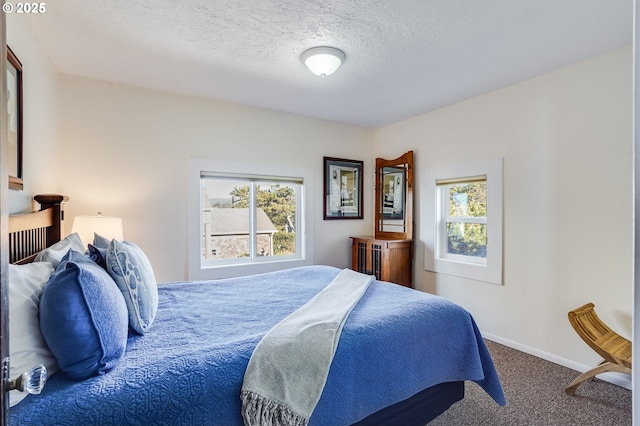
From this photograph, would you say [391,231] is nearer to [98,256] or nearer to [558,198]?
[558,198]

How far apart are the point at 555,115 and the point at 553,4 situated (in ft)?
3.72

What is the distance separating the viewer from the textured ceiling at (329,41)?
6.14ft

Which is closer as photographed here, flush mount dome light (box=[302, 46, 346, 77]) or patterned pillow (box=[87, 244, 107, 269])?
patterned pillow (box=[87, 244, 107, 269])

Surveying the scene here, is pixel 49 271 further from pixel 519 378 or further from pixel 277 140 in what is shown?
pixel 519 378

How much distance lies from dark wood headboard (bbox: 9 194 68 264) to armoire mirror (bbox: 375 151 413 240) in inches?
129

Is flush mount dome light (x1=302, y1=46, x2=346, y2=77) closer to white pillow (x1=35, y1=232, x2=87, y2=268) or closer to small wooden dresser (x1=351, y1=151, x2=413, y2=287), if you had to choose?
small wooden dresser (x1=351, y1=151, x2=413, y2=287)

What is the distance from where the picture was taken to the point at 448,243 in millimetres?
3641

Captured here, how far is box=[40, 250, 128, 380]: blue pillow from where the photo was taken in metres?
1.05

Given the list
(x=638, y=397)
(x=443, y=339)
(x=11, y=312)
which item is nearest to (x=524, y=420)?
(x=443, y=339)

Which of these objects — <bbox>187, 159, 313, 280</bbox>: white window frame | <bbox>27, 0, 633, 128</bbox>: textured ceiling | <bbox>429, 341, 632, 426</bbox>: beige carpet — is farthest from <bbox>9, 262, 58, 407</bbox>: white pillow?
<bbox>187, 159, 313, 280</bbox>: white window frame

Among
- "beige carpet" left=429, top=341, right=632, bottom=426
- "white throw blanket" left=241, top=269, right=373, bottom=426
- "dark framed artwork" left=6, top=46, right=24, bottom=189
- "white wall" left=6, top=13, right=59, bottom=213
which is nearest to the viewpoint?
"white throw blanket" left=241, top=269, right=373, bottom=426

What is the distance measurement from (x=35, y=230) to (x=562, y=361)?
3.89 m

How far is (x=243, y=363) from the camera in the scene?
1.25 m

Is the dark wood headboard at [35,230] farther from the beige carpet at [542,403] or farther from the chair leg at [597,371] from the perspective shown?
the chair leg at [597,371]
